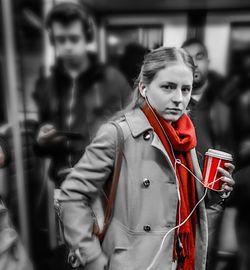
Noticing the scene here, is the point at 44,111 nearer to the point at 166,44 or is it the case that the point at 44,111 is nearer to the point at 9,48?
the point at 9,48

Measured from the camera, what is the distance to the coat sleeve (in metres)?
1.39

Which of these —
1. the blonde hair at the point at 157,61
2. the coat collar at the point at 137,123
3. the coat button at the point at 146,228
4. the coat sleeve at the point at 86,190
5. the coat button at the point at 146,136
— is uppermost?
the blonde hair at the point at 157,61

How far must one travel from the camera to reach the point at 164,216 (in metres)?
1.48

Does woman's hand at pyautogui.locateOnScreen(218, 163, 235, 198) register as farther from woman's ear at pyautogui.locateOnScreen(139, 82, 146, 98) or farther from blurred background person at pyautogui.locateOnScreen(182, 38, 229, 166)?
woman's ear at pyautogui.locateOnScreen(139, 82, 146, 98)

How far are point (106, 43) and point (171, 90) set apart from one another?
0.39 meters

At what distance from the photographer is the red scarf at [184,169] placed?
1426mm

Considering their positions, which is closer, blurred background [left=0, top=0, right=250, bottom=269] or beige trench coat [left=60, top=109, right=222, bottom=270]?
beige trench coat [left=60, top=109, right=222, bottom=270]

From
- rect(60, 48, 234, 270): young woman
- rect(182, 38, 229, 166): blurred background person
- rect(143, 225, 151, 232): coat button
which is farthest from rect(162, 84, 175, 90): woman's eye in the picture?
rect(143, 225, 151, 232): coat button

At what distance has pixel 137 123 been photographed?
1.43 m

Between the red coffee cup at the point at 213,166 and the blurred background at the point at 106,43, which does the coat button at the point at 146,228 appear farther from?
the blurred background at the point at 106,43

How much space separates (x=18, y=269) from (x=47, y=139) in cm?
71

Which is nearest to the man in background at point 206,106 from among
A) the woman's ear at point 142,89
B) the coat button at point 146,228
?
the woman's ear at point 142,89

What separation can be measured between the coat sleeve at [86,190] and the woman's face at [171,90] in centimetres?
22

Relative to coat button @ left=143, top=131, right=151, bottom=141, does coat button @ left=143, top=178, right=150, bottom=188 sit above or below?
below
